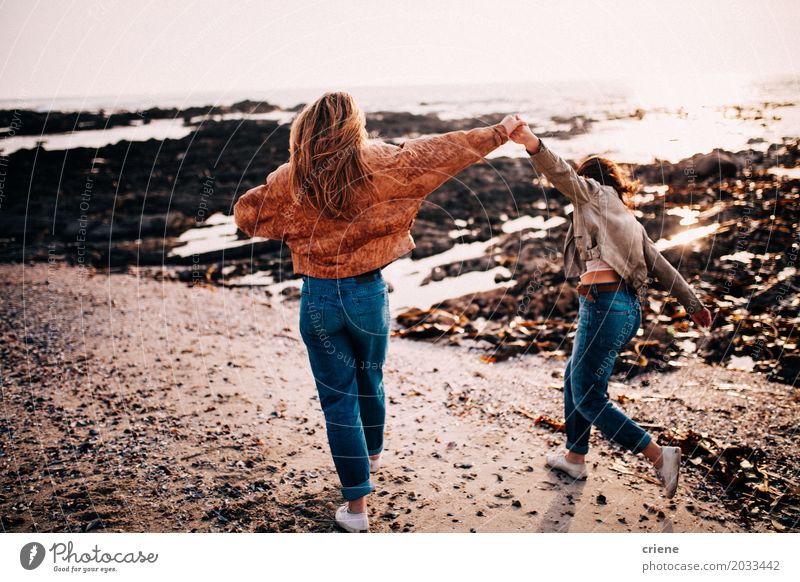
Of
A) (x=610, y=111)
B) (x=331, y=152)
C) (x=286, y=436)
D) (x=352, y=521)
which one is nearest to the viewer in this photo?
(x=331, y=152)

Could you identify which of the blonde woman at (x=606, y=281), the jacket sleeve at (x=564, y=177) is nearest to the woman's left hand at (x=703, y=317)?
the blonde woman at (x=606, y=281)

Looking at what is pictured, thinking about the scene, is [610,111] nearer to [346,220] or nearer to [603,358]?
[603,358]

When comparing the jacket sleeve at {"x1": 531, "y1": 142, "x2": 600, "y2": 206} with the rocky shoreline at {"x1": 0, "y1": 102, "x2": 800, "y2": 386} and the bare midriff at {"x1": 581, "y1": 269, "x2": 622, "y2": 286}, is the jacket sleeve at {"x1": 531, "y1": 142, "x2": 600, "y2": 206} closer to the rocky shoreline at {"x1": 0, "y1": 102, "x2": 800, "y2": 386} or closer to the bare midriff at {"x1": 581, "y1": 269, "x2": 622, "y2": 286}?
the bare midriff at {"x1": 581, "y1": 269, "x2": 622, "y2": 286}

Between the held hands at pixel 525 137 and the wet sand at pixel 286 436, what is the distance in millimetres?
1897

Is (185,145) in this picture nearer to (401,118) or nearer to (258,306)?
(401,118)

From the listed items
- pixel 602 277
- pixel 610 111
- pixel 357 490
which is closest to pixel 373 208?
pixel 602 277

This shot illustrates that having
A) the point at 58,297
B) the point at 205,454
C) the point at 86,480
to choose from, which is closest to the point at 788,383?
the point at 205,454

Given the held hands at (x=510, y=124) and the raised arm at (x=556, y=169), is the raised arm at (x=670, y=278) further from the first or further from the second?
the held hands at (x=510, y=124)

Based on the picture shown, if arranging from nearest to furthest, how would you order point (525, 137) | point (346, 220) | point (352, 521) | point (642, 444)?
point (346, 220) → point (525, 137) → point (352, 521) → point (642, 444)

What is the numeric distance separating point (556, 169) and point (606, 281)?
0.63m

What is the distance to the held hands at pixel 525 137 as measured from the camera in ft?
9.61

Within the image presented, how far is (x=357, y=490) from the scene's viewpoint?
3.01 metres

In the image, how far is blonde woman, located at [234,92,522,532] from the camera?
261 centimetres

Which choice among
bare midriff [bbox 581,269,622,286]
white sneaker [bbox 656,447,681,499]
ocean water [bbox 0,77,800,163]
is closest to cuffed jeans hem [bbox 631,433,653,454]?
white sneaker [bbox 656,447,681,499]
